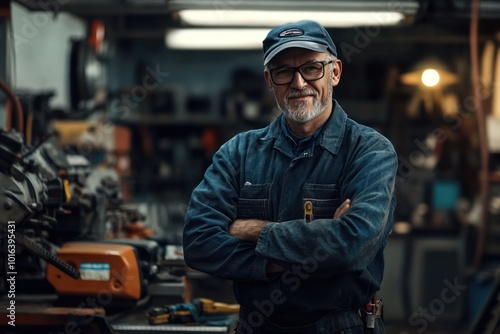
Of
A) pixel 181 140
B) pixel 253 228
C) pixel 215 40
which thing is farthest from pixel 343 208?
pixel 181 140

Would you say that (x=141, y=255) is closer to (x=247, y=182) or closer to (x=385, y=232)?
(x=247, y=182)

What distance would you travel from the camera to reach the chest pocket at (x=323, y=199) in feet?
9.35

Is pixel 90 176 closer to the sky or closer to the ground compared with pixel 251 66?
closer to the ground

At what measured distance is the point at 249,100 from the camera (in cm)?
978

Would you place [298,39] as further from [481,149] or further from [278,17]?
[481,149]

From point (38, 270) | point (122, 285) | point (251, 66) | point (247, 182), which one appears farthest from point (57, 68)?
point (247, 182)

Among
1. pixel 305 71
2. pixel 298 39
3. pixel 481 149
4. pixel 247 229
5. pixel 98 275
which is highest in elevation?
pixel 298 39

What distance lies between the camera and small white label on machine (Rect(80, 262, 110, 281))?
3.64 metres

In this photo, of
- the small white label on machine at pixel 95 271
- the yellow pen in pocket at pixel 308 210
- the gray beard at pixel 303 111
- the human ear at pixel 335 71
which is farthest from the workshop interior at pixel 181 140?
the human ear at pixel 335 71

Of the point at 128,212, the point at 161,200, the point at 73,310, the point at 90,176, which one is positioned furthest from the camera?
the point at 161,200

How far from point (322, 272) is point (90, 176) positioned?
104 inches

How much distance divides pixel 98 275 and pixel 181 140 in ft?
21.5

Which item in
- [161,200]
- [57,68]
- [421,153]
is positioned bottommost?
[161,200]

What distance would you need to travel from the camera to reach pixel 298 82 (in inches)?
113
